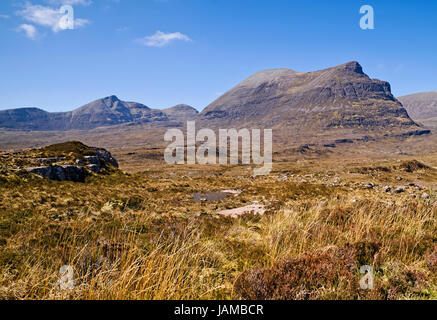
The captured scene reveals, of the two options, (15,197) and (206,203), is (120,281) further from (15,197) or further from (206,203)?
(206,203)

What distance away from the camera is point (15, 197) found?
11773mm

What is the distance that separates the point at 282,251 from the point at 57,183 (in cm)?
1761

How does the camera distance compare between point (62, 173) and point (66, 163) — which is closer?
point (62, 173)

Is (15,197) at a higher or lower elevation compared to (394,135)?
lower

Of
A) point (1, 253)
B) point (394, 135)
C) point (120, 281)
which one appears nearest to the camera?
point (120, 281)

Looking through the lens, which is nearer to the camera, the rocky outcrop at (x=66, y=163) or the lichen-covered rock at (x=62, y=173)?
the lichen-covered rock at (x=62, y=173)

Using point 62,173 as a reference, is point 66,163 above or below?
above

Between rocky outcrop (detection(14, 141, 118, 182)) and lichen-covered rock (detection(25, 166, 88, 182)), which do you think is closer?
lichen-covered rock (detection(25, 166, 88, 182))

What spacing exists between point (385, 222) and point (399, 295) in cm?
272

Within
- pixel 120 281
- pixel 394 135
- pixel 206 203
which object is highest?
pixel 394 135

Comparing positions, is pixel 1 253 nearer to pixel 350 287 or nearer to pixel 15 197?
pixel 350 287

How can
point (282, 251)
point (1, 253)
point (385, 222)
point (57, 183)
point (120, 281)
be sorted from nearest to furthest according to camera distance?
point (120, 281), point (1, 253), point (282, 251), point (385, 222), point (57, 183)

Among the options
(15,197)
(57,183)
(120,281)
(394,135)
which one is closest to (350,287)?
(120,281)
